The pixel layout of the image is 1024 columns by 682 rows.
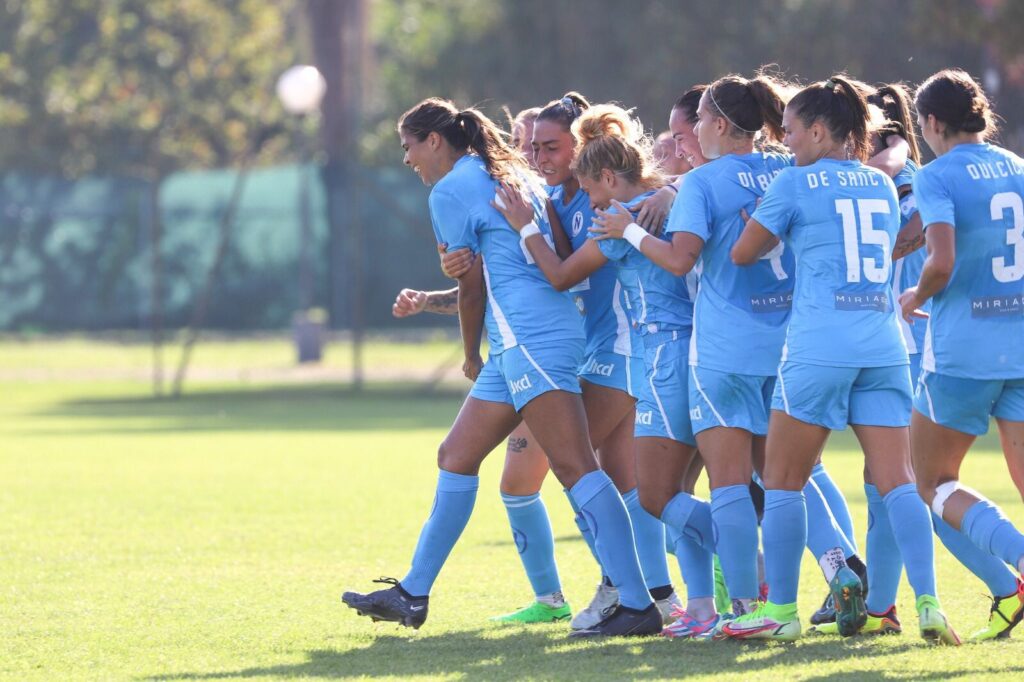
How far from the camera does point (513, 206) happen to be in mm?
6273

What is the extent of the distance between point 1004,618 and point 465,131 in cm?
281

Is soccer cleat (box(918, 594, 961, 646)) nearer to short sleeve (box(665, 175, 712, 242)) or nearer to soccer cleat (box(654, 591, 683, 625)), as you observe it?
soccer cleat (box(654, 591, 683, 625))

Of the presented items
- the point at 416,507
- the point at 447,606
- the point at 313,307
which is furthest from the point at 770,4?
the point at 447,606

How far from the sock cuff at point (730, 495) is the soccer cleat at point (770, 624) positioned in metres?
0.39

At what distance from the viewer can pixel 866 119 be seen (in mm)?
5871

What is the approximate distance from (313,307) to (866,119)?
22.4 meters

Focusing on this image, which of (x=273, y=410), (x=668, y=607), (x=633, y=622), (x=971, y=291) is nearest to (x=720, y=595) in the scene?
(x=668, y=607)

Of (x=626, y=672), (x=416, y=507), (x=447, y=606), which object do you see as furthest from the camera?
(x=416, y=507)

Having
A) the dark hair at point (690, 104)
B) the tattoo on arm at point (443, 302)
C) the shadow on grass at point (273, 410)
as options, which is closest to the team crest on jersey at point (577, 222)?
the dark hair at point (690, 104)

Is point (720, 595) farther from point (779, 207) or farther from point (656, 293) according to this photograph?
point (779, 207)

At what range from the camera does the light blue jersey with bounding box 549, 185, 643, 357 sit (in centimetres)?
651

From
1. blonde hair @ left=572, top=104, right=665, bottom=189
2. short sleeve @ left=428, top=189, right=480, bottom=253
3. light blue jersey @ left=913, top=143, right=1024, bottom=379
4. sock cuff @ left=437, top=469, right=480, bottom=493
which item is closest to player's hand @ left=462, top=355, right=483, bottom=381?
sock cuff @ left=437, top=469, right=480, bottom=493

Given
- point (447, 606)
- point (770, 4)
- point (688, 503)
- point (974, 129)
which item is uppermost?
point (770, 4)

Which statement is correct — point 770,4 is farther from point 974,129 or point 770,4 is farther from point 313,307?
point 974,129
